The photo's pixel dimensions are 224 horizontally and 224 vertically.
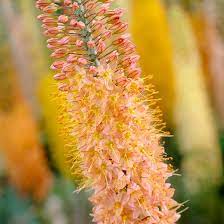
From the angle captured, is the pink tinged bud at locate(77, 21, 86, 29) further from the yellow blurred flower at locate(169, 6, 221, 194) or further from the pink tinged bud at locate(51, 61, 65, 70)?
the yellow blurred flower at locate(169, 6, 221, 194)

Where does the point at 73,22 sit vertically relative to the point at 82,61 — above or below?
above

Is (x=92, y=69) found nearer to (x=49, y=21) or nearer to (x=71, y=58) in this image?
(x=71, y=58)

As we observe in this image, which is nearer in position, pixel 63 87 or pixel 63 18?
pixel 63 18

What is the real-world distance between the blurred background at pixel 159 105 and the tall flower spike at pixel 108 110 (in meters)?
2.67

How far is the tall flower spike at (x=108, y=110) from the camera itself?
7.97 feet

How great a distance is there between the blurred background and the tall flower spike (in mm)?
2672

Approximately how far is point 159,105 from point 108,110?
3245mm

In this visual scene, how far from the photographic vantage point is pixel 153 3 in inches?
219

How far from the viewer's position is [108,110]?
2471 millimetres

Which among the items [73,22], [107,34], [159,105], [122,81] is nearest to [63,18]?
[73,22]

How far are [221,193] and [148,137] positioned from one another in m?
3.30

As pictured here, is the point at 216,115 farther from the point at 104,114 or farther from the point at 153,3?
the point at 104,114

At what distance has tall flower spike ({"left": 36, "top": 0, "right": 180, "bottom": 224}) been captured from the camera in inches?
95.7

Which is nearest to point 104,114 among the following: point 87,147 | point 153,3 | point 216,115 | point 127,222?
point 87,147
